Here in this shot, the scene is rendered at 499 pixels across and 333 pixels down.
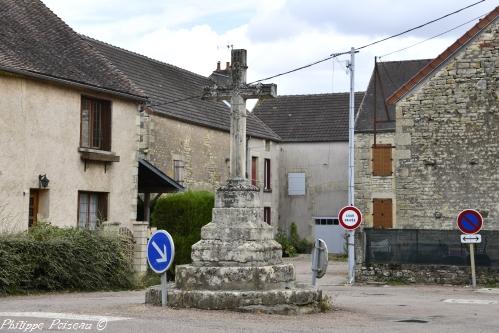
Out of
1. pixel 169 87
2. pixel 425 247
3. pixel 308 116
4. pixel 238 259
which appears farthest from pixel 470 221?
pixel 308 116

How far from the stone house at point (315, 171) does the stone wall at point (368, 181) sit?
12.8 feet

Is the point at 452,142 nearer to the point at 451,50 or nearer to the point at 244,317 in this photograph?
the point at 451,50

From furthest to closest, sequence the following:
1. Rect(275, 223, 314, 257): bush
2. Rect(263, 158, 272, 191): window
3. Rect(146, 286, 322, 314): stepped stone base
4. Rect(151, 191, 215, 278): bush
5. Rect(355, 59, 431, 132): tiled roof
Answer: Rect(263, 158, 272, 191): window < Rect(275, 223, 314, 257): bush < Rect(355, 59, 431, 132): tiled roof < Rect(151, 191, 215, 278): bush < Rect(146, 286, 322, 314): stepped stone base

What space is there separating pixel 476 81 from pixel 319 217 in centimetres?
1817

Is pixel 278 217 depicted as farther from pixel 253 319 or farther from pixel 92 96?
pixel 253 319

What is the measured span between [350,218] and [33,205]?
26.3ft

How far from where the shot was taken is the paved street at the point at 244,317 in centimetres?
939

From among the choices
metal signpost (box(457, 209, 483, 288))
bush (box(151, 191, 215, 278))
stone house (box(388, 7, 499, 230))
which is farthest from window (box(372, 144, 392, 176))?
metal signpost (box(457, 209, 483, 288))

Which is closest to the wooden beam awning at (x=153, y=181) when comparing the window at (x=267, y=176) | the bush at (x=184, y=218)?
the bush at (x=184, y=218)

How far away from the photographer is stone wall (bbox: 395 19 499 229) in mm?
21234

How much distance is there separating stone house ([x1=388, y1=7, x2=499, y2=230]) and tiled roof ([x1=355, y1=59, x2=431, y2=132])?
10701 millimetres

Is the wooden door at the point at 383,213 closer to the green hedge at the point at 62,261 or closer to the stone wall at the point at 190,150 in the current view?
the stone wall at the point at 190,150

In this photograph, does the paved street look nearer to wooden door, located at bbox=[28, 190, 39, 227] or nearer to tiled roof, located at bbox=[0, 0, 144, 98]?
wooden door, located at bbox=[28, 190, 39, 227]

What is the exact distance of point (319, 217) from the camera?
38.6 m
